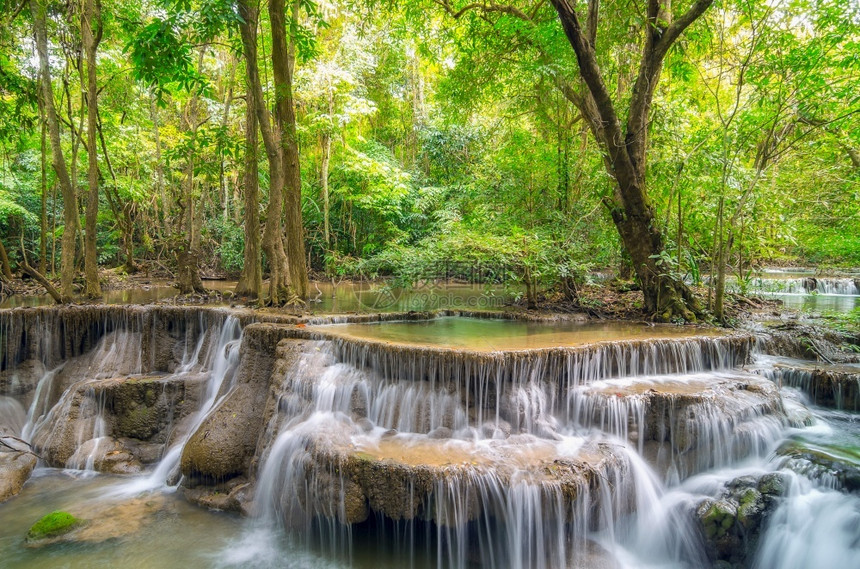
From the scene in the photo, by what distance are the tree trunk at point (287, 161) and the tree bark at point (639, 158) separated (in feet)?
17.7

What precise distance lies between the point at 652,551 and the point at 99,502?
645 centimetres

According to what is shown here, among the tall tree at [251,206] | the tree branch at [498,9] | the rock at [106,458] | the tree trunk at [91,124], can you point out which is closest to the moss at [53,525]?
the rock at [106,458]

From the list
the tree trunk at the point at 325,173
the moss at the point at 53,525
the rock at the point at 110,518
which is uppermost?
the tree trunk at the point at 325,173

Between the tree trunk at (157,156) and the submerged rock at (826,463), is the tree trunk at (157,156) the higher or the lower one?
the higher one

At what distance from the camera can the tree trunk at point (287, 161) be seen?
29.4 ft

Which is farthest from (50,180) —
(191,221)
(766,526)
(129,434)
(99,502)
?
(766,526)

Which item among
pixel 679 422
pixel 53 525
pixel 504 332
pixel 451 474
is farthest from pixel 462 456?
pixel 53 525

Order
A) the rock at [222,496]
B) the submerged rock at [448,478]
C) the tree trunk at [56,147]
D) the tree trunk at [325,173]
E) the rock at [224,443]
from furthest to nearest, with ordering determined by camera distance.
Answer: the tree trunk at [325,173] < the tree trunk at [56,147] < the rock at [224,443] < the rock at [222,496] < the submerged rock at [448,478]

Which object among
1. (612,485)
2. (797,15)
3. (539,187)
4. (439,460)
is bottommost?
(612,485)

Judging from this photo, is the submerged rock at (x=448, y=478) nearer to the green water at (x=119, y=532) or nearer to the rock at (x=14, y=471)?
the green water at (x=119, y=532)

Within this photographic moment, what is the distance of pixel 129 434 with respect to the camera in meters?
7.22

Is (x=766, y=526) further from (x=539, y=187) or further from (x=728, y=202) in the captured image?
(x=539, y=187)

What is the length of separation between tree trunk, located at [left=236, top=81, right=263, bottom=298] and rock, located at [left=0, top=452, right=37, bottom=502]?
452cm

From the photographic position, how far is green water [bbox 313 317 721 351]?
21.2 ft
